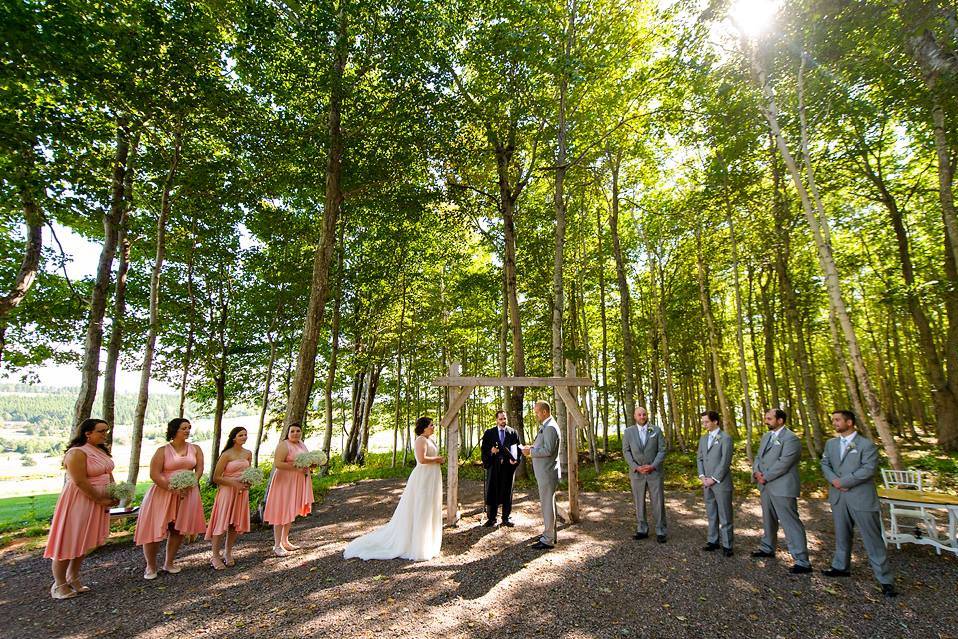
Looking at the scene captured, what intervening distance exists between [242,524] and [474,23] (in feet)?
42.1

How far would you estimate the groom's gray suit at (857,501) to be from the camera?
15.8 feet

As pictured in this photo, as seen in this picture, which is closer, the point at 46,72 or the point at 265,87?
the point at 46,72

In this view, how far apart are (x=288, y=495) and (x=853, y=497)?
26.0 ft

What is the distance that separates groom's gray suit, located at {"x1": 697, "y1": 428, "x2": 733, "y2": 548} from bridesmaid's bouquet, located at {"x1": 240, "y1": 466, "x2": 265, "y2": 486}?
265 inches

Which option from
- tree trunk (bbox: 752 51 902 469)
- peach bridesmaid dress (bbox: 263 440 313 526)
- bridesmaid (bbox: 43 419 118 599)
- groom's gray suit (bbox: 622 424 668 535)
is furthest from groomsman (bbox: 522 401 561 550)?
bridesmaid (bbox: 43 419 118 599)

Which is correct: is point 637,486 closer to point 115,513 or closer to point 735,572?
point 735,572

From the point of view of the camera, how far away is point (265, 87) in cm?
867

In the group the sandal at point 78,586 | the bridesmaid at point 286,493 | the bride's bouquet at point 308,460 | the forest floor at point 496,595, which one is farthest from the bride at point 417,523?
the sandal at point 78,586

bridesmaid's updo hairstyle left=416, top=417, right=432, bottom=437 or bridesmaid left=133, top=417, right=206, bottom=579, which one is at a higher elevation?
bridesmaid's updo hairstyle left=416, top=417, right=432, bottom=437

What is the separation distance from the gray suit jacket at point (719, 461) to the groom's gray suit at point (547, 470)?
235 cm

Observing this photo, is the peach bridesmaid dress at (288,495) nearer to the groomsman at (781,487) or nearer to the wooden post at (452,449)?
the wooden post at (452,449)

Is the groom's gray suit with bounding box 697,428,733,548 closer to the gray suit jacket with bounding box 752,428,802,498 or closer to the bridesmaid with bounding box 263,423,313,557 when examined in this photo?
the gray suit jacket with bounding box 752,428,802,498

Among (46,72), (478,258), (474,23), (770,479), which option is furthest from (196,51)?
(478,258)

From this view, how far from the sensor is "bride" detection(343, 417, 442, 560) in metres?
6.33
